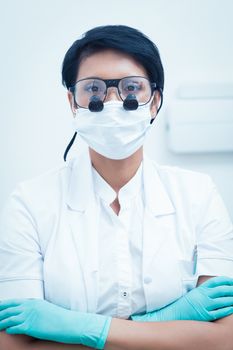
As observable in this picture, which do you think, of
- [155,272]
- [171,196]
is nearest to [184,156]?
[171,196]

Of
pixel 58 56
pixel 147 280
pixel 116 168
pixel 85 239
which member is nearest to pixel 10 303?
pixel 85 239

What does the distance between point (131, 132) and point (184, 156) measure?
0.64 meters

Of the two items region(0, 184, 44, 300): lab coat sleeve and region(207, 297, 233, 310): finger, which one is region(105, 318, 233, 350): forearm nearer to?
region(207, 297, 233, 310): finger

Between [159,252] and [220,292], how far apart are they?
207 millimetres

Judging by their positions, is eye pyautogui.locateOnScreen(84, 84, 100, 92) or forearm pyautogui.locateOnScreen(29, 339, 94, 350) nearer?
forearm pyautogui.locateOnScreen(29, 339, 94, 350)

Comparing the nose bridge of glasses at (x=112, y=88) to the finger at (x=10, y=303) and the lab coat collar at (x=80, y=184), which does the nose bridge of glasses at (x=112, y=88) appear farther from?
the finger at (x=10, y=303)

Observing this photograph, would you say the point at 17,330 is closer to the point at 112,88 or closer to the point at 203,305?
the point at 203,305

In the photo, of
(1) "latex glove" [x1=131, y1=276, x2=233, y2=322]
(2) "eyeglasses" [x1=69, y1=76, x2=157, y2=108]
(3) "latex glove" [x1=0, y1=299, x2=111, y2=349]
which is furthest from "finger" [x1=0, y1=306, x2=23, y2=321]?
(2) "eyeglasses" [x1=69, y1=76, x2=157, y2=108]

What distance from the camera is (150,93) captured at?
1.13 metres

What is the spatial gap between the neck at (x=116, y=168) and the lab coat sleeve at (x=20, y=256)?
0.28 meters

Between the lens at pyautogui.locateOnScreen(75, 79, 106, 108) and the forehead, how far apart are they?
20mm

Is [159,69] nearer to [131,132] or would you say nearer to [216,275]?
[131,132]

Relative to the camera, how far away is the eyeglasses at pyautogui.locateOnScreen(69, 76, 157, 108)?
1.07 m

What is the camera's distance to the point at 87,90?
43.0 inches
